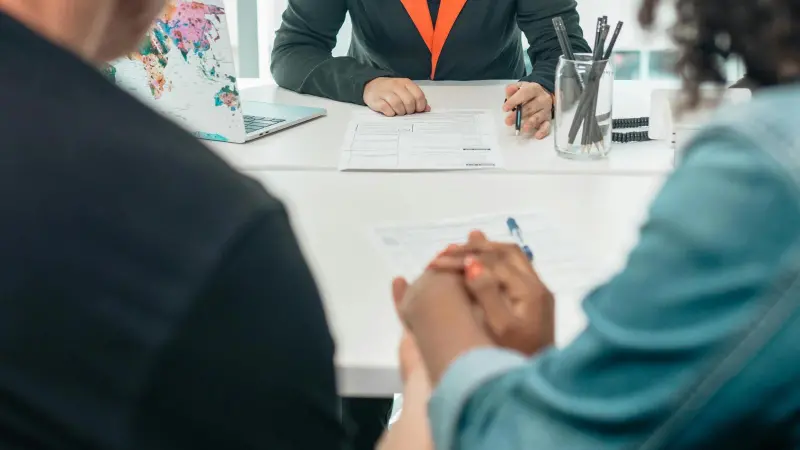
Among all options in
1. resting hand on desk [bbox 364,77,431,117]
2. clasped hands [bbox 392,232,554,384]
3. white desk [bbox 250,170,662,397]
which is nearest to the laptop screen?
white desk [bbox 250,170,662,397]

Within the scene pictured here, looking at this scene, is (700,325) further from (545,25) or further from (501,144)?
(545,25)

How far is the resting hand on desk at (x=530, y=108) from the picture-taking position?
1460mm

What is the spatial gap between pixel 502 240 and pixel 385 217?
0.17 metres

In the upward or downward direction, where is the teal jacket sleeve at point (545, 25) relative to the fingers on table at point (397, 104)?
upward

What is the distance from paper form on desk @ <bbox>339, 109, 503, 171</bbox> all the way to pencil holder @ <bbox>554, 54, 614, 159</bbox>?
0.12 meters

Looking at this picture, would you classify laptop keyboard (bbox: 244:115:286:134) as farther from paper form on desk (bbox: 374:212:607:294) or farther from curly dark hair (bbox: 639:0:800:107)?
curly dark hair (bbox: 639:0:800:107)

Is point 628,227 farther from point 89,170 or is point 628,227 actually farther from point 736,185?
point 89,170

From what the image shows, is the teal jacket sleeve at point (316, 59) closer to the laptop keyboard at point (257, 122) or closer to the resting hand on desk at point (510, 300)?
the laptop keyboard at point (257, 122)

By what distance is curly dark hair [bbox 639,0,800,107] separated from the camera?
1.54 feet

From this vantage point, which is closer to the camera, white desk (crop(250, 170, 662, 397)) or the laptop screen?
white desk (crop(250, 170, 662, 397))

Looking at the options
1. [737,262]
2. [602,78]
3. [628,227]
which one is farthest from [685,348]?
[602,78]

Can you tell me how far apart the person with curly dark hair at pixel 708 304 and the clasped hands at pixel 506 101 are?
0.91 m

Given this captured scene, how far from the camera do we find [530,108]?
1.48m

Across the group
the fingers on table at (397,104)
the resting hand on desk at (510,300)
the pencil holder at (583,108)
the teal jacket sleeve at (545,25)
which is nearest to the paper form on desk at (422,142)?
the fingers on table at (397,104)
